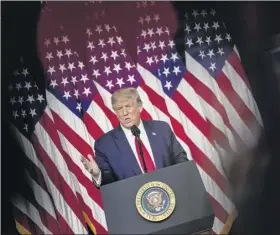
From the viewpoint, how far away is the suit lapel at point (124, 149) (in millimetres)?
1737

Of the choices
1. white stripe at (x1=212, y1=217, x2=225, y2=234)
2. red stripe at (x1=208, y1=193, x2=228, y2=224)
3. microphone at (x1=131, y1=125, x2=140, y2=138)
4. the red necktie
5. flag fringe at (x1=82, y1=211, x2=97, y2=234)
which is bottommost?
white stripe at (x1=212, y1=217, x2=225, y2=234)

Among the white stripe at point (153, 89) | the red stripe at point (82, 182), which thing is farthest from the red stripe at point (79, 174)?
the white stripe at point (153, 89)

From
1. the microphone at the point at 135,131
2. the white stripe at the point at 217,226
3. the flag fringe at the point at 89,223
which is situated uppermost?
the microphone at the point at 135,131

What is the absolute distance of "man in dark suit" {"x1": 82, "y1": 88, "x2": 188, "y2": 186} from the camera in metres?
1.73

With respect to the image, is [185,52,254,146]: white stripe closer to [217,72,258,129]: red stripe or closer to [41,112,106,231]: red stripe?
[217,72,258,129]: red stripe

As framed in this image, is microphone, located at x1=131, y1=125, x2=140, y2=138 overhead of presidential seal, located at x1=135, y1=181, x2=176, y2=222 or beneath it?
overhead

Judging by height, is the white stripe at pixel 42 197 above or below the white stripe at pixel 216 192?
above

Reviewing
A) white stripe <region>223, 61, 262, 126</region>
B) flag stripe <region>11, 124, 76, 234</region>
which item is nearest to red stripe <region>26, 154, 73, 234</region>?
flag stripe <region>11, 124, 76, 234</region>

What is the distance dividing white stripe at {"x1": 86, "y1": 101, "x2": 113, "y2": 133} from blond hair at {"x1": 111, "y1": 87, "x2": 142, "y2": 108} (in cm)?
7

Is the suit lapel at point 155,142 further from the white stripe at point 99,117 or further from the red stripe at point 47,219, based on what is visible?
the red stripe at point 47,219

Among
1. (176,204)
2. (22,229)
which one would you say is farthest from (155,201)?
(22,229)

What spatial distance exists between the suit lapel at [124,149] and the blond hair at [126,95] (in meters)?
0.12

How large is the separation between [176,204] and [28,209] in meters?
0.58

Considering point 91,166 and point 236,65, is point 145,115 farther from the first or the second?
point 236,65
